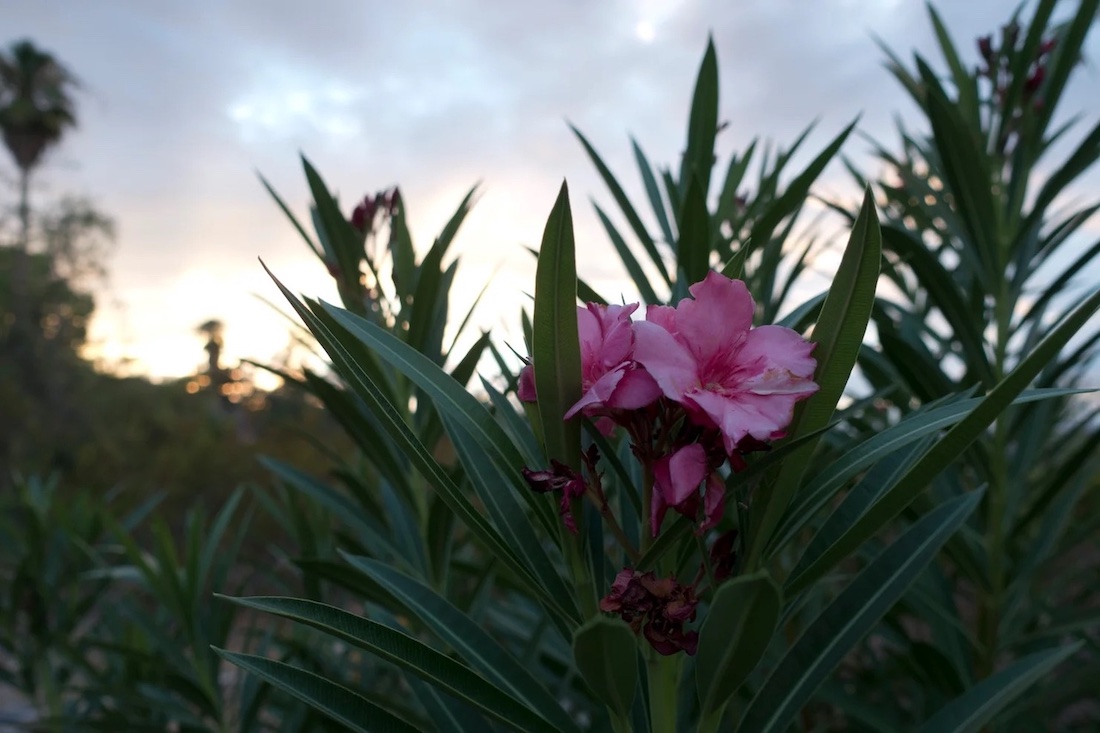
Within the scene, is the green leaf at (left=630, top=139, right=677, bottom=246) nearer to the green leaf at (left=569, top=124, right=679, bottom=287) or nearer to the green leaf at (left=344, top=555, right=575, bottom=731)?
the green leaf at (left=569, top=124, right=679, bottom=287)

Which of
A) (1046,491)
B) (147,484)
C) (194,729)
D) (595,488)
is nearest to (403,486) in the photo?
(595,488)

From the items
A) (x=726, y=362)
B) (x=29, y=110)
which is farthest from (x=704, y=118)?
(x=29, y=110)

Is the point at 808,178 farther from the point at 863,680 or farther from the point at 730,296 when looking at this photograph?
the point at 863,680

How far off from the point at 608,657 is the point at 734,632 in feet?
0.26

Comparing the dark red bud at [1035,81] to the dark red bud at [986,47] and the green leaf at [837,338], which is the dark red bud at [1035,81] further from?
the green leaf at [837,338]

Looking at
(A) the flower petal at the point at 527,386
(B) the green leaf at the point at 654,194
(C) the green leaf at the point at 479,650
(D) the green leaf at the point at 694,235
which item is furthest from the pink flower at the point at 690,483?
(B) the green leaf at the point at 654,194

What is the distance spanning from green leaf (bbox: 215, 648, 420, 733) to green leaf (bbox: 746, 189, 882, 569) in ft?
1.09

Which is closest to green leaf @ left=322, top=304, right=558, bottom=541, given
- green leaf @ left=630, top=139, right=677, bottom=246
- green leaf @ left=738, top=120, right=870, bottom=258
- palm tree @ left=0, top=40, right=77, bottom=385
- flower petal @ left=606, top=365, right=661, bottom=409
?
flower petal @ left=606, top=365, right=661, bottom=409

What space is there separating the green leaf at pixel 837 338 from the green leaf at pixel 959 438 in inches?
2.0

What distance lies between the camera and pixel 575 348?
0.47 meters

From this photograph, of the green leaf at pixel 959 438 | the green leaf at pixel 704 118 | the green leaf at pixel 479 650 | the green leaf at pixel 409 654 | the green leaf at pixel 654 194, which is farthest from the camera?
the green leaf at pixel 654 194

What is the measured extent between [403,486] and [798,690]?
645mm

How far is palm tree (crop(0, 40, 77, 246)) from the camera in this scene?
1642 centimetres

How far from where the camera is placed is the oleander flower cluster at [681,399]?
0.45 meters
